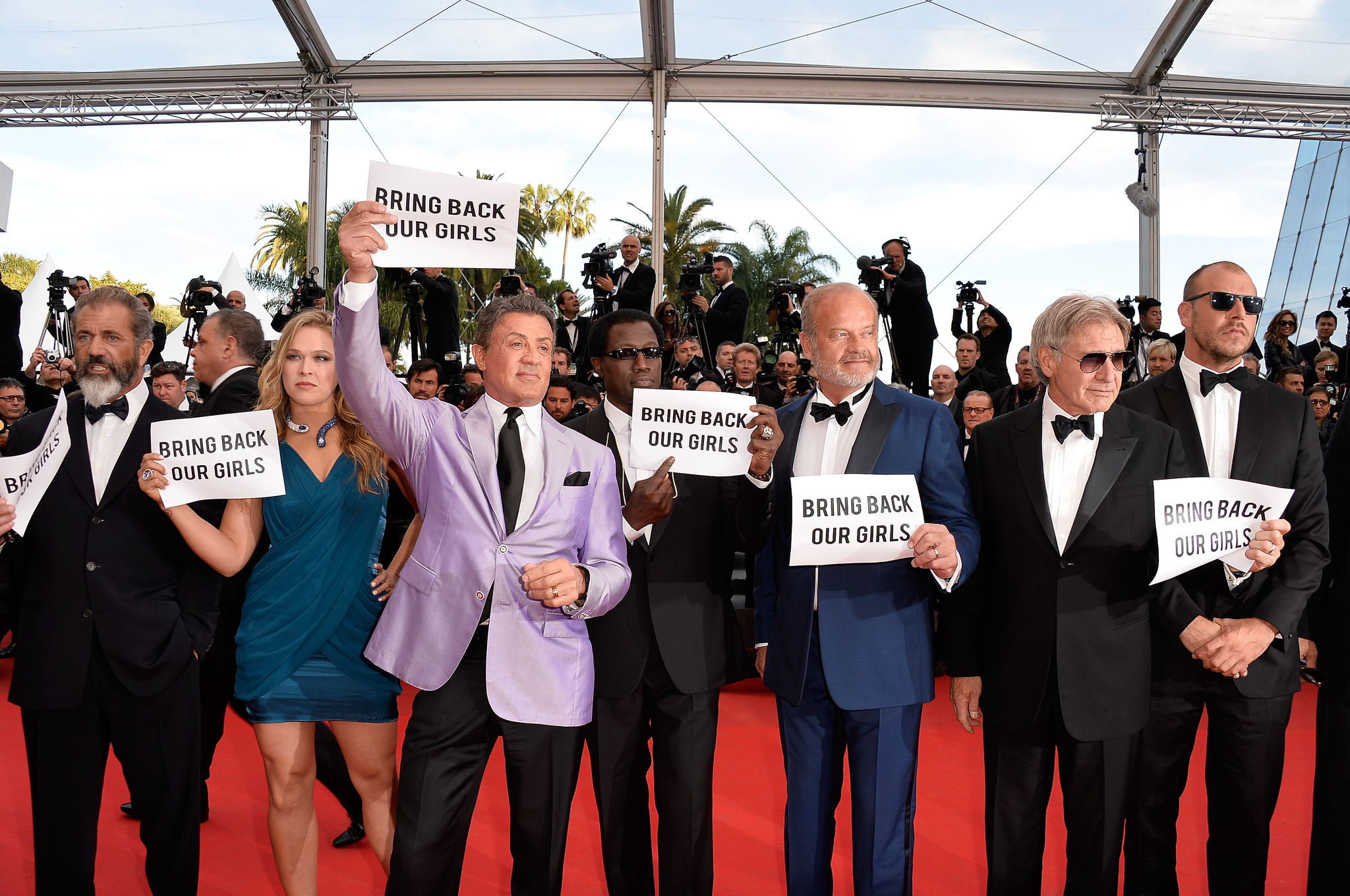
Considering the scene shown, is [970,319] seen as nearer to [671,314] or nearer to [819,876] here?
[671,314]

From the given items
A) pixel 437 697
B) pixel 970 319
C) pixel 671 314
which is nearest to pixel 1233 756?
pixel 437 697

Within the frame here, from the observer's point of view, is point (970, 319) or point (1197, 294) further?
point (970, 319)

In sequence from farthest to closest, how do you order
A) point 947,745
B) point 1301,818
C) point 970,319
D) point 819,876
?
point 970,319 → point 947,745 → point 1301,818 → point 819,876

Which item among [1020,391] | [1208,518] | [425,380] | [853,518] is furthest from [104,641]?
[1020,391]

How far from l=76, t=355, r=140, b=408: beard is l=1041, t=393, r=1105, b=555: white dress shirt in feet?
8.23

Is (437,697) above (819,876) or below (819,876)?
above

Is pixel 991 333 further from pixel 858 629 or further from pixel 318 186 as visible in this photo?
pixel 318 186

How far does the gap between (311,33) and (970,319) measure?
850cm

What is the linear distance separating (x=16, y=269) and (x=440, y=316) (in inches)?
1486

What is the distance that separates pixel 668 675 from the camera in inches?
109

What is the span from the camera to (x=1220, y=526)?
2.42m

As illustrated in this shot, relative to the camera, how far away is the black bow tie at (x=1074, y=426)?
256 cm

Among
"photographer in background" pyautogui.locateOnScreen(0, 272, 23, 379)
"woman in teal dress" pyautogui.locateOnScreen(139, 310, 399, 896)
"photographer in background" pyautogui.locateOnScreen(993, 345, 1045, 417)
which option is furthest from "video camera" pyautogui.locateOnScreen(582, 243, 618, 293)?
"woman in teal dress" pyautogui.locateOnScreen(139, 310, 399, 896)

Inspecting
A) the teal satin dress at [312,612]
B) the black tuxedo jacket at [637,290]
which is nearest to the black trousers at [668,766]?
the teal satin dress at [312,612]
